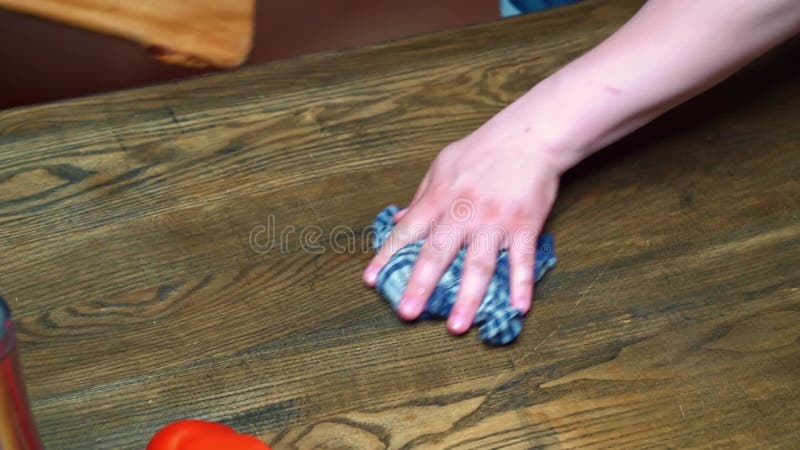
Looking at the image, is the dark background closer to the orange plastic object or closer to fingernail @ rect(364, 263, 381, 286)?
fingernail @ rect(364, 263, 381, 286)

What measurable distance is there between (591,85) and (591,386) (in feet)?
0.91

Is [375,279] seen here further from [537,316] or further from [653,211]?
[653,211]

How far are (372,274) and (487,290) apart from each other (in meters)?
0.10

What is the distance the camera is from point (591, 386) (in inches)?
28.9

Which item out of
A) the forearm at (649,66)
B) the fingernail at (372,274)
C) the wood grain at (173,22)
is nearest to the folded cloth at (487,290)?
the fingernail at (372,274)

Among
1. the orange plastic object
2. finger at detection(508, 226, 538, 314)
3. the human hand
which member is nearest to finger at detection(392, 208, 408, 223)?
the human hand

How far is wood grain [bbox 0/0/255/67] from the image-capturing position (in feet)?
3.43

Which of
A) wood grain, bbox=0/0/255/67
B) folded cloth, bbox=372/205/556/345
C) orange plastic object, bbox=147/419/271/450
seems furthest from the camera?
wood grain, bbox=0/0/255/67

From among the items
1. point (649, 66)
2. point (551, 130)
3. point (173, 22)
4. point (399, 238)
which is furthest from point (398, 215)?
point (173, 22)

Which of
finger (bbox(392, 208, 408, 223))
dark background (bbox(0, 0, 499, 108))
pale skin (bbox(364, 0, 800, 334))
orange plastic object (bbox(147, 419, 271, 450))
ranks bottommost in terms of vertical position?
dark background (bbox(0, 0, 499, 108))

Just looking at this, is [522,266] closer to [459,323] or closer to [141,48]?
[459,323]

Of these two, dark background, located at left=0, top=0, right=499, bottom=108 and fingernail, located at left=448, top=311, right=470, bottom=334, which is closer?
fingernail, located at left=448, top=311, right=470, bottom=334

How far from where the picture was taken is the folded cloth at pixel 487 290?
759 mm

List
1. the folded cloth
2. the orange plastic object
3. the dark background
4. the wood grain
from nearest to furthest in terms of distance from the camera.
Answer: the orange plastic object < the folded cloth < the wood grain < the dark background
